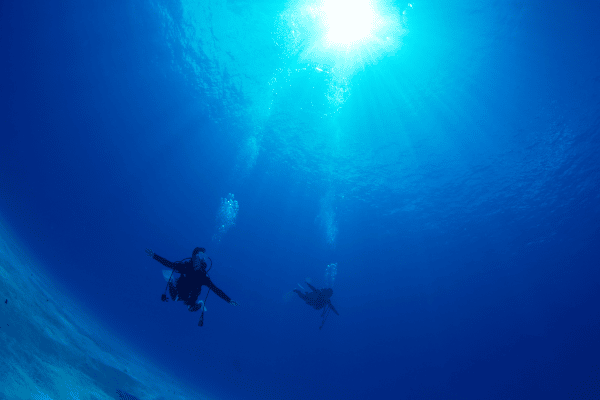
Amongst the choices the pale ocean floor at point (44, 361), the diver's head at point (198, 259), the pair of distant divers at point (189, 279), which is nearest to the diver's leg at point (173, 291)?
the pair of distant divers at point (189, 279)

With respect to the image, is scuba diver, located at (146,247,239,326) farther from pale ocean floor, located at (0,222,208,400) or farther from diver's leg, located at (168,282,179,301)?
pale ocean floor, located at (0,222,208,400)

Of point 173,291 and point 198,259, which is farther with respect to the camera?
point 173,291

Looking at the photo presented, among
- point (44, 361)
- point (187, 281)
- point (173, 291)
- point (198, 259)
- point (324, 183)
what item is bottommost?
point (44, 361)

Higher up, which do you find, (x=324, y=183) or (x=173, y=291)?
(x=324, y=183)

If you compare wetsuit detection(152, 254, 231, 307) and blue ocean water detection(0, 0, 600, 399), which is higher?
Result: blue ocean water detection(0, 0, 600, 399)

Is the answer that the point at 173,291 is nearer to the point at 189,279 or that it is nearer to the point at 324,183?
the point at 189,279

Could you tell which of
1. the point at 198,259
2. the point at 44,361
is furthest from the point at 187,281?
the point at 44,361

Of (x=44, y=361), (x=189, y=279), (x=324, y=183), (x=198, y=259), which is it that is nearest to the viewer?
(x=198, y=259)

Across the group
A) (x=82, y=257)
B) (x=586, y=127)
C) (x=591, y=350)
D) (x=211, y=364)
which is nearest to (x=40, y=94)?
(x=82, y=257)

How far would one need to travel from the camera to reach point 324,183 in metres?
→ 26.8

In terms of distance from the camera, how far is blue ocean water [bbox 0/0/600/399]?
1370 centimetres

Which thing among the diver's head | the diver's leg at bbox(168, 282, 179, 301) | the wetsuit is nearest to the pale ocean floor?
the diver's leg at bbox(168, 282, 179, 301)

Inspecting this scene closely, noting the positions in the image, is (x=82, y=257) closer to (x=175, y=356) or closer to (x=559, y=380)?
(x=175, y=356)

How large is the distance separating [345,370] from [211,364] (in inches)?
1049
